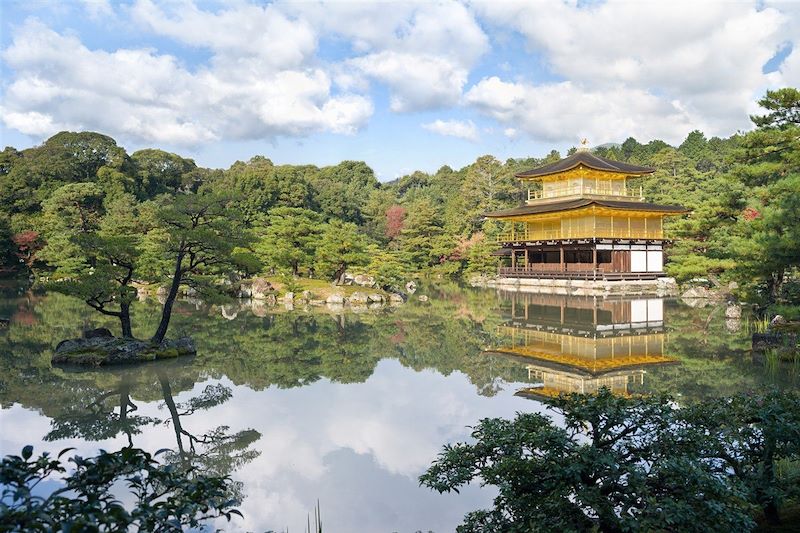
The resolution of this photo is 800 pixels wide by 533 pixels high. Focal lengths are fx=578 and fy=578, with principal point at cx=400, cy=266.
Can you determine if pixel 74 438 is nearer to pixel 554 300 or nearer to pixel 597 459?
pixel 597 459

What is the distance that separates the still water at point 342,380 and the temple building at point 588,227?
8.60 metres

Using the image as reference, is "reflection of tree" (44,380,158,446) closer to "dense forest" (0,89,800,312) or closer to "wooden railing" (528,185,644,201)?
"dense forest" (0,89,800,312)

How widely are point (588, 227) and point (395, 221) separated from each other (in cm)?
1790

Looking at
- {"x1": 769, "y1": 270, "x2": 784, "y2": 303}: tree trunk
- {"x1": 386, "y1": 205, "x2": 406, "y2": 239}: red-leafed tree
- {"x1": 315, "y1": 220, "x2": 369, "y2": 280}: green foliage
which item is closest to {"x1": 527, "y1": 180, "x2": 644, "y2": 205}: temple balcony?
{"x1": 315, "y1": 220, "x2": 369, "y2": 280}: green foliage

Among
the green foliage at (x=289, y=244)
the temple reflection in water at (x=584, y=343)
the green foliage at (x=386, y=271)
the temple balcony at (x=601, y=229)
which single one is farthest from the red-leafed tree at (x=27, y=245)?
the temple reflection in water at (x=584, y=343)

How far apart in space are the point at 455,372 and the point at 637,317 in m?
9.19

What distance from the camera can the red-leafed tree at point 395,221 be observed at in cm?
4275

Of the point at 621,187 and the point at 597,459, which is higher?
the point at 621,187

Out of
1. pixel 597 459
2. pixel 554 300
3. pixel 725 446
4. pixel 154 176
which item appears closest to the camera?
pixel 597 459

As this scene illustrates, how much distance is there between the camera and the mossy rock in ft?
34.4

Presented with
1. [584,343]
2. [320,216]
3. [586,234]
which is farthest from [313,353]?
[586,234]

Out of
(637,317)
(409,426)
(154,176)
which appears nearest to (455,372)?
(409,426)

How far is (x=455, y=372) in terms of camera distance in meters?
10.4

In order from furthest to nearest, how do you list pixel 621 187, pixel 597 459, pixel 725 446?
pixel 621 187 < pixel 725 446 < pixel 597 459
